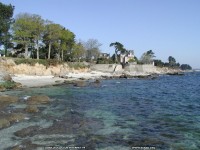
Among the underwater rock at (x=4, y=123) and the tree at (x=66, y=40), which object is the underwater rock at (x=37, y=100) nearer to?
the underwater rock at (x=4, y=123)

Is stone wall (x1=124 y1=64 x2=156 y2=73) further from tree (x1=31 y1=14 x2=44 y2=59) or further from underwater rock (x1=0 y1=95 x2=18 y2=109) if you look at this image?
underwater rock (x1=0 y1=95 x2=18 y2=109)

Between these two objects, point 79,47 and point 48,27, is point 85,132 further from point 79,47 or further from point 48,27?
point 79,47

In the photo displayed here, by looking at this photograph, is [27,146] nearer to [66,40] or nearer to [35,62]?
[35,62]

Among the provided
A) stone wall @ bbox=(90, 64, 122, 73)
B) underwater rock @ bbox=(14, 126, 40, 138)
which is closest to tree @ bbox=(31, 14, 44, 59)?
stone wall @ bbox=(90, 64, 122, 73)

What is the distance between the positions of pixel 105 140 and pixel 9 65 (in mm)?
52496

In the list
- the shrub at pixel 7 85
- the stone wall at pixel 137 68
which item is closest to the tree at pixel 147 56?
the stone wall at pixel 137 68

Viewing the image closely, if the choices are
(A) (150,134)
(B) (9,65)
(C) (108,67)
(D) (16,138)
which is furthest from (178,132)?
(C) (108,67)

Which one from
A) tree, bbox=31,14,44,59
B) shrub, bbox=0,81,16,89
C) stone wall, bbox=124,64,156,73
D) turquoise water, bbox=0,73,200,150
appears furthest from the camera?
stone wall, bbox=124,64,156,73

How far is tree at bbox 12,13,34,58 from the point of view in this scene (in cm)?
7388

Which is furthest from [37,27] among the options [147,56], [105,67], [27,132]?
[147,56]

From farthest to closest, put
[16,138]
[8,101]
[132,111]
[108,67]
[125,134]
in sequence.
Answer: [108,67]
[8,101]
[132,111]
[125,134]
[16,138]

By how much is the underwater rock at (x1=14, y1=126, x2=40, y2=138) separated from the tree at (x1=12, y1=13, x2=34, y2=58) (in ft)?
192

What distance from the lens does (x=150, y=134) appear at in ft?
58.4

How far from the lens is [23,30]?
249 feet
